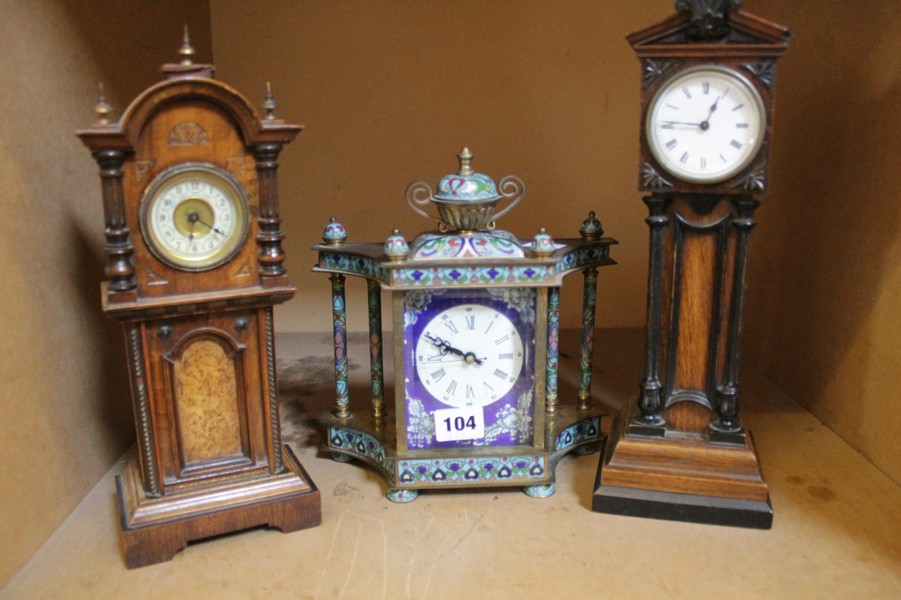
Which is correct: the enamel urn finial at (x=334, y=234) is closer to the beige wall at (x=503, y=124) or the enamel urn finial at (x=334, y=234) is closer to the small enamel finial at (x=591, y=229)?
the small enamel finial at (x=591, y=229)

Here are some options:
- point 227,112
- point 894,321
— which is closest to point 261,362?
point 227,112

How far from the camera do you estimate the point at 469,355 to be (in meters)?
2.27

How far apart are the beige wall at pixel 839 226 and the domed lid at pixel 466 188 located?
1.21 m

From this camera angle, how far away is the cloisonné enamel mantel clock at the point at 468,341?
2172 millimetres

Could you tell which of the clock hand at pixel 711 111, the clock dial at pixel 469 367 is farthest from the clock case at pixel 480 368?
the clock hand at pixel 711 111

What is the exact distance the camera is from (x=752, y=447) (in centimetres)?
224

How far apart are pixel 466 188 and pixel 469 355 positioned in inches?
18.5

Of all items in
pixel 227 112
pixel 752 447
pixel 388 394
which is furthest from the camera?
pixel 388 394

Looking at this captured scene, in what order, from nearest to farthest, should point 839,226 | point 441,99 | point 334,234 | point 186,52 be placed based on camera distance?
1. point 186,52
2. point 334,234
3. point 839,226
4. point 441,99

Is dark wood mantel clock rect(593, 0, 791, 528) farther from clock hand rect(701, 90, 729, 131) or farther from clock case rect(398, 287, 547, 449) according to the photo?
clock case rect(398, 287, 547, 449)

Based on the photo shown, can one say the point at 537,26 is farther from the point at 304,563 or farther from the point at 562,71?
the point at 304,563

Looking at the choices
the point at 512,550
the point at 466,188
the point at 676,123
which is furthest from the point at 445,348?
the point at 676,123

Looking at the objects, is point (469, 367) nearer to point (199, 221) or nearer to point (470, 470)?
point (470, 470)

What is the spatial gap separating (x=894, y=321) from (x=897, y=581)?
0.80 m
